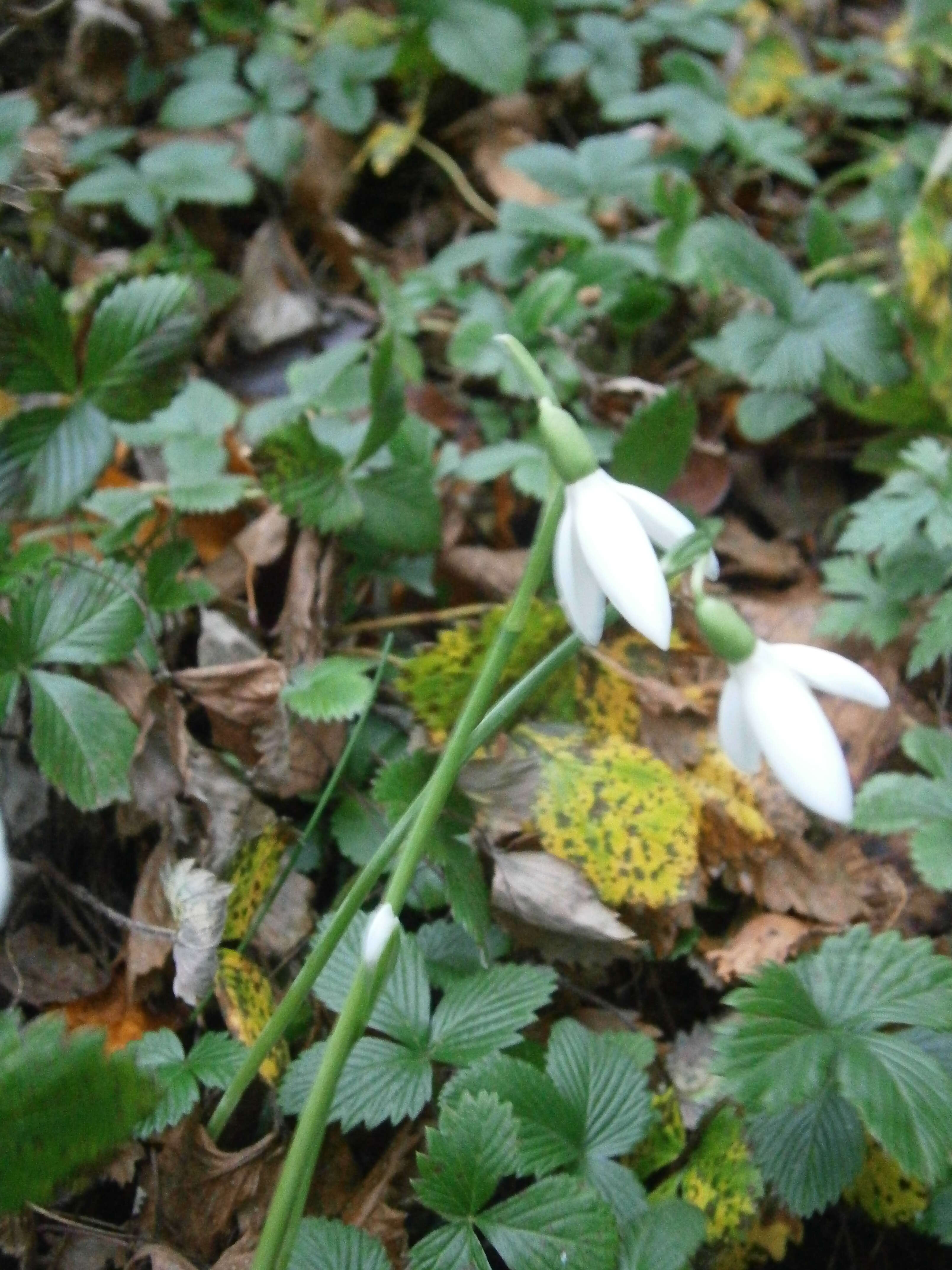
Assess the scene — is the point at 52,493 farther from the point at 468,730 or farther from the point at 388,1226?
the point at 388,1226

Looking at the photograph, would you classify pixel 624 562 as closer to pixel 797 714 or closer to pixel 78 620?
pixel 797 714

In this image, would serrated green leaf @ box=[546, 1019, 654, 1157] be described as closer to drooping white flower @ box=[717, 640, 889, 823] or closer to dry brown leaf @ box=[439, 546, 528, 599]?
drooping white flower @ box=[717, 640, 889, 823]

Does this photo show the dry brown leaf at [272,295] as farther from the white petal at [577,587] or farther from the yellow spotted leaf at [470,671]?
the white petal at [577,587]

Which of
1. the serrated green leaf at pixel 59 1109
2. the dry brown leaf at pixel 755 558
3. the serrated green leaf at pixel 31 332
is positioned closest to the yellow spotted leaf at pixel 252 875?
the serrated green leaf at pixel 59 1109

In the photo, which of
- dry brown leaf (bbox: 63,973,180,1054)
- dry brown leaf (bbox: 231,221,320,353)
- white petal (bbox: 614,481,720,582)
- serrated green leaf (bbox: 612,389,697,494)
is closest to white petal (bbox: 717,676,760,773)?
white petal (bbox: 614,481,720,582)

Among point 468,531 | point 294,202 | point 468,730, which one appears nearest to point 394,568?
point 468,531
